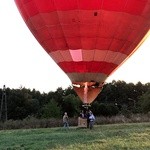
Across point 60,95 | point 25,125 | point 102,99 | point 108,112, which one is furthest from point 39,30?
point 102,99

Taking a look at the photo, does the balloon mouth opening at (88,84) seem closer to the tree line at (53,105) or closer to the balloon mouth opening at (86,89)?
the balloon mouth opening at (86,89)

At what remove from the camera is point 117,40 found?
17.7m

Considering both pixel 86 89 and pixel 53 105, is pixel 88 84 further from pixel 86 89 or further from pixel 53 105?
pixel 53 105

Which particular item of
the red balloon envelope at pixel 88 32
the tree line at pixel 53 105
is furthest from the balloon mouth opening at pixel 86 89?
the tree line at pixel 53 105

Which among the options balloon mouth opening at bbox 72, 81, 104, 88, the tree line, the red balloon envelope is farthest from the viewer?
the tree line

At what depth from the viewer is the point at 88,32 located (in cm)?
1714

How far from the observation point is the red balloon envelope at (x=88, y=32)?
16844 mm

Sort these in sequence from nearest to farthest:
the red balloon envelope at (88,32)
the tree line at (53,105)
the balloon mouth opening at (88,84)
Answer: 1. the red balloon envelope at (88,32)
2. the balloon mouth opening at (88,84)
3. the tree line at (53,105)

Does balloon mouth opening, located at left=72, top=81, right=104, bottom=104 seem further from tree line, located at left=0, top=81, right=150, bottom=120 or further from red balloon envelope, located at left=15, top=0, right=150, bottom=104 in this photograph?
tree line, located at left=0, top=81, right=150, bottom=120

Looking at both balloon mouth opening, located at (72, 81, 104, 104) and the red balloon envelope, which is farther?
balloon mouth opening, located at (72, 81, 104, 104)

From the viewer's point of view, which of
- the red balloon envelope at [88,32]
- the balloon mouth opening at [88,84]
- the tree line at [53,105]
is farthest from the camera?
the tree line at [53,105]

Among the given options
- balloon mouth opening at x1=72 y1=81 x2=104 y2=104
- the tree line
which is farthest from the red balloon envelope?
the tree line

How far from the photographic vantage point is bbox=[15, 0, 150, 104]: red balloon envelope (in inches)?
663

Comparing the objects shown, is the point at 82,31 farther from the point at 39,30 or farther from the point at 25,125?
the point at 25,125
